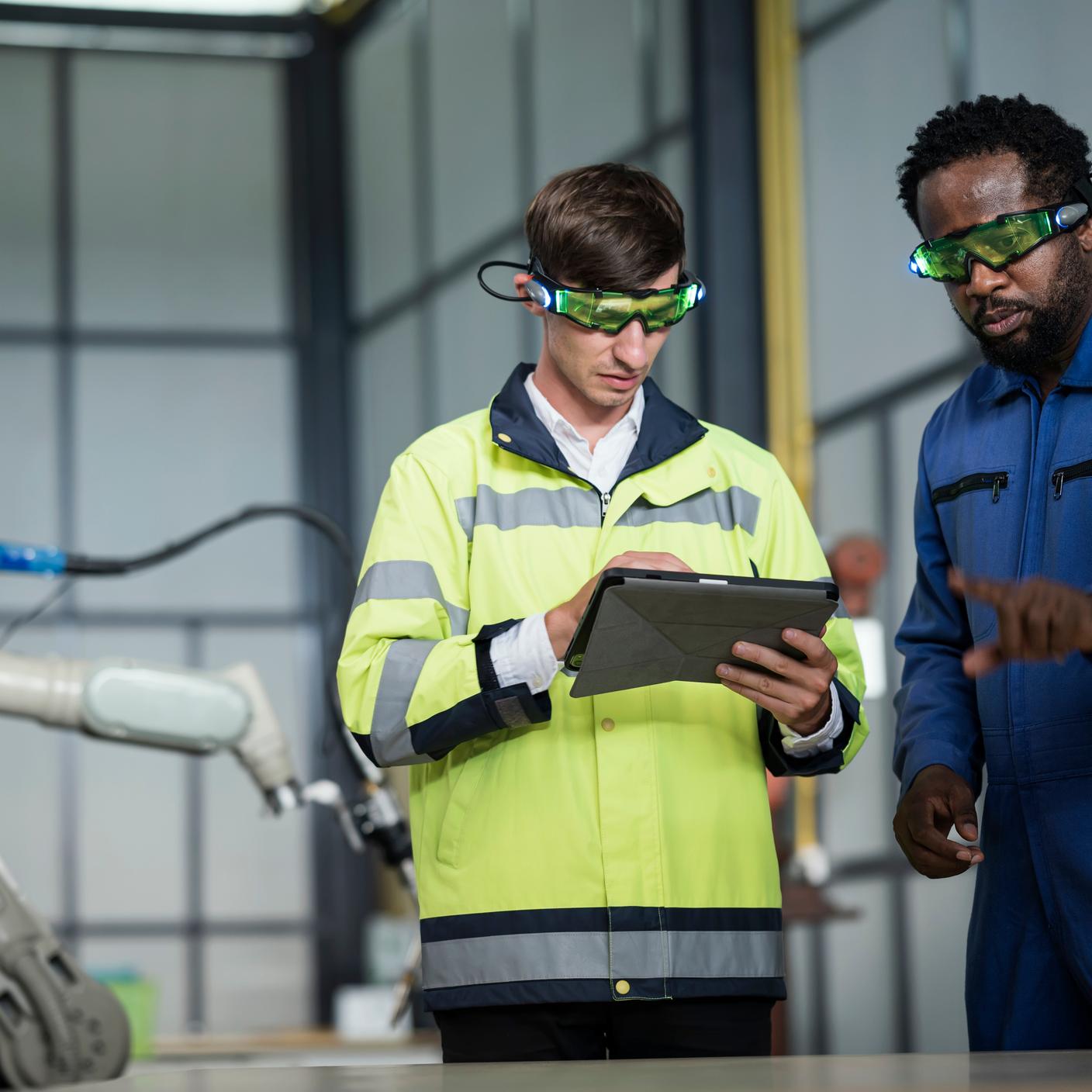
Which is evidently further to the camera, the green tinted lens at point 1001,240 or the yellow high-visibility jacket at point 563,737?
the green tinted lens at point 1001,240

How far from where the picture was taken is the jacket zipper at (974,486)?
1.86 meters

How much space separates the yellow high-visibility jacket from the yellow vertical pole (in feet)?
11.4

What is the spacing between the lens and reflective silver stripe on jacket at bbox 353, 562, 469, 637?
175 centimetres

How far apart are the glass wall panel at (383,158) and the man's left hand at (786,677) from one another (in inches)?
255

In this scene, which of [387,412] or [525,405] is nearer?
[525,405]

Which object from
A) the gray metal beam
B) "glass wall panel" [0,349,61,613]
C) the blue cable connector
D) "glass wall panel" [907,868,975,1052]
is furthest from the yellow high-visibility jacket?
"glass wall panel" [0,349,61,613]

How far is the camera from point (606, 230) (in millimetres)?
1816

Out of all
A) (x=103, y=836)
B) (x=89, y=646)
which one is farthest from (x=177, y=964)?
(x=89, y=646)

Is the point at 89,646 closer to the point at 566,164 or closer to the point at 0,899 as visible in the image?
the point at 566,164

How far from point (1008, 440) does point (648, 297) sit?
44cm

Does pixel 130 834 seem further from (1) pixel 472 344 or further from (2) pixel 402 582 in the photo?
(2) pixel 402 582

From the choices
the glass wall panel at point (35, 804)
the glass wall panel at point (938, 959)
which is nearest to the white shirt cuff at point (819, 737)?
the glass wall panel at point (938, 959)

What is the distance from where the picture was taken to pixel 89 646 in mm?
8008

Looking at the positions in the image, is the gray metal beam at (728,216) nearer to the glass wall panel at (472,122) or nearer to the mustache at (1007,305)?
the glass wall panel at (472,122)
